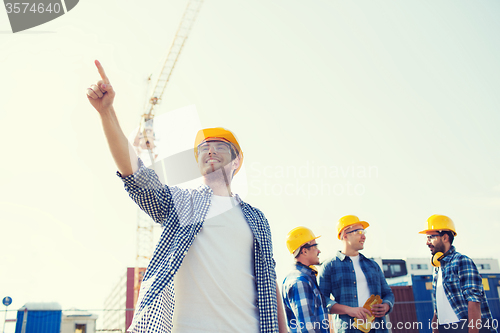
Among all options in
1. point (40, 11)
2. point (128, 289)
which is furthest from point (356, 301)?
point (128, 289)

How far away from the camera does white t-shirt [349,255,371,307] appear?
4746 millimetres

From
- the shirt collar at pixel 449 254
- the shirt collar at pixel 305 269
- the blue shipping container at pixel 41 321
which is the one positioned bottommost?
the blue shipping container at pixel 41 321

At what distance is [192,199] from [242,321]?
2.36ft

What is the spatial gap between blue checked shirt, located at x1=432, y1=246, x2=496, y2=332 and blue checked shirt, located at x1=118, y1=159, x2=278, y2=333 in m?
3.28

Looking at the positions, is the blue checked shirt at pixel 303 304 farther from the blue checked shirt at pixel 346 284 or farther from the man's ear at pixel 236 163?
the man's ear at pixel 236 163

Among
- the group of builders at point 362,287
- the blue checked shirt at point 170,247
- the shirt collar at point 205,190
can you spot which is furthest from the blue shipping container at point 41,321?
the blue checked shirt at point 170,247

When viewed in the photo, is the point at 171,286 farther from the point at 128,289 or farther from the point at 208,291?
the point at 128,289

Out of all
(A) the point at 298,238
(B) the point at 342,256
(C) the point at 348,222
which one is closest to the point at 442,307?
(B) the point at 342,256

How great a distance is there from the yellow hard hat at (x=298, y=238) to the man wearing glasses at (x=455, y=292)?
64.3 inches

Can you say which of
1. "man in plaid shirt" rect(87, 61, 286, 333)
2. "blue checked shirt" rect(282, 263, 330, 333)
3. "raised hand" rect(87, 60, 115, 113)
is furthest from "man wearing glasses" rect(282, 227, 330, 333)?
"raised hand" rect(87, 60, 115, 113)

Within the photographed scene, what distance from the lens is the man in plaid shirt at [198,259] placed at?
1876 mm

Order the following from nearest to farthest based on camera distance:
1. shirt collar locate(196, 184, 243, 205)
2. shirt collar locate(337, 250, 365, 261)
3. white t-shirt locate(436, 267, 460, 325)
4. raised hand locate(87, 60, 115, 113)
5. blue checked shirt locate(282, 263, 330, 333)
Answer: raised hand locate(87, 60, 115, 113) → shirt collar locate(196, 184, 243, 205) → blue checked shirt locate(282, 263, 330, 333) → white t-shirt locate(436, 267, 460, 325) → shirt collar locate(337, 250, 365, 261)

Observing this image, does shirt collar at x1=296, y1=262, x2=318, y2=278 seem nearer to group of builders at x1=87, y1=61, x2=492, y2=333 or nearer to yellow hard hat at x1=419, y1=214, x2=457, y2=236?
yellow hard hat at x1=419, y1=214, x2=457, y2=236

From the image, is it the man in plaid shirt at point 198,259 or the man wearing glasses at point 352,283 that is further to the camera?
the man wearing glasses at point 352,283
